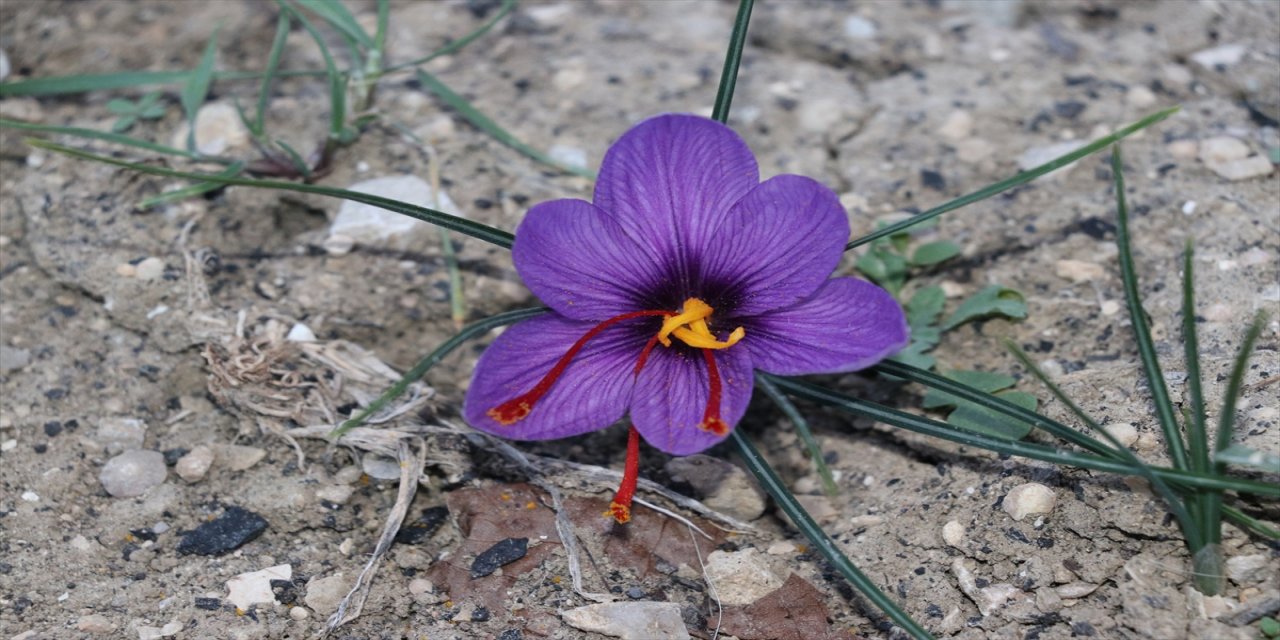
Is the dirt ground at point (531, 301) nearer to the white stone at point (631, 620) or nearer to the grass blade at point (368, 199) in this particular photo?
the white stone at point (631, 620)

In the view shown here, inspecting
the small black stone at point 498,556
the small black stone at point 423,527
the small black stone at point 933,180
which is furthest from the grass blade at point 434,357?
the small black stone at point 933,180

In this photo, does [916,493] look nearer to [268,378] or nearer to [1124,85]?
[268,378]

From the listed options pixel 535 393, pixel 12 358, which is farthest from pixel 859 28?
pixel 12 358

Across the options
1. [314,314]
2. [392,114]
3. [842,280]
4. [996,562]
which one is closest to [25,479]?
[314,314]

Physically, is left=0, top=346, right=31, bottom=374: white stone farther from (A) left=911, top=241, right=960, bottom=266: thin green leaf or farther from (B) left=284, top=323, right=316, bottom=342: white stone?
(A) left=911, top=241, right=960, bottom=266: thin green leaf

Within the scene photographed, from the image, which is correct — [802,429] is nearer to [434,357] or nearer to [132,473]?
[434,357]

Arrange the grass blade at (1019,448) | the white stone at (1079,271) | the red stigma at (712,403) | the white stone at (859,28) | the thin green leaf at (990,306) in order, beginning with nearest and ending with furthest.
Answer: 1. the grass blade at (1019,448)
2. the red stigma at (712,403)
3. the thin green leaf at (990,306)
4. the white stone at (1079,271)
5. the white stone at (859,28)

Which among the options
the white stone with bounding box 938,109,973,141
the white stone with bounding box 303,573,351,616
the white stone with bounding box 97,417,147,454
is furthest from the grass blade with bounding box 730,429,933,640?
the white stone with bounding box 938,109,973,141
